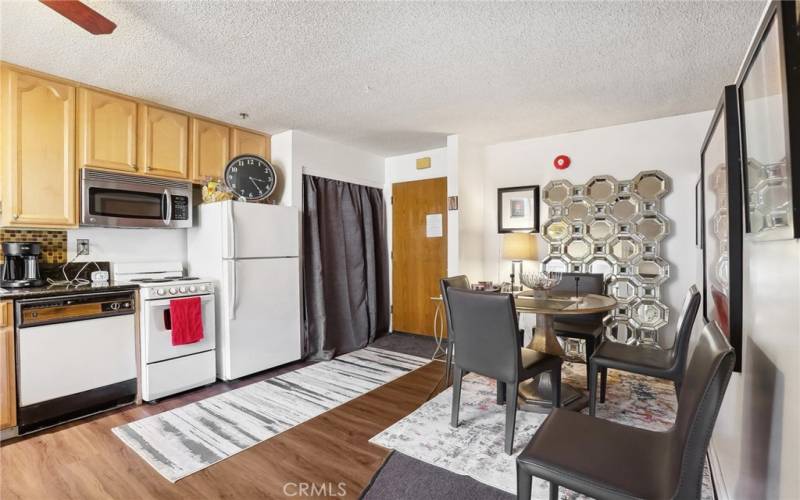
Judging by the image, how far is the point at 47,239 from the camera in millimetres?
2822

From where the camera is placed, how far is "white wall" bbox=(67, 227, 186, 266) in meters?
3.03

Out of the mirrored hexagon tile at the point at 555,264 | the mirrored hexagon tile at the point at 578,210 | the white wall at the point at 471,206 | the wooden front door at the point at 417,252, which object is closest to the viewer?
the mirrored hexagon tile at the point at 578,210

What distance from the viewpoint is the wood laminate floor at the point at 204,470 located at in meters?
1.81

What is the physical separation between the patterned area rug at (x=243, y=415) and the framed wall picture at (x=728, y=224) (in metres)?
2.31

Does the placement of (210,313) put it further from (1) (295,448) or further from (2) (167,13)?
(2) (167,13)

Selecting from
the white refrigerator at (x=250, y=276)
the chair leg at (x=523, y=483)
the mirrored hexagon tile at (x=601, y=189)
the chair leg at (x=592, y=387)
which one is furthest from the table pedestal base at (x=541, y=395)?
the white refrigerator at (x=250, y=276)

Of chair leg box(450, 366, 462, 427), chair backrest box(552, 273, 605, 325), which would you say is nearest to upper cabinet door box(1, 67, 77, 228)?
chair leg box(450, 366, 462, 427)

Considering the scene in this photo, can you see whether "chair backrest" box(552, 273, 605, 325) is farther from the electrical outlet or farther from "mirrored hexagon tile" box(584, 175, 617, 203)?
the electrical outlet

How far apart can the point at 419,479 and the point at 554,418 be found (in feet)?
2.58

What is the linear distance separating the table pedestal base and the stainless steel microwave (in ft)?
10.1

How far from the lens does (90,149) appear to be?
2.74 metres

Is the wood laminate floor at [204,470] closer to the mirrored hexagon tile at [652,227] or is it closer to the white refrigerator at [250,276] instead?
the white refrigerator at [250,276]

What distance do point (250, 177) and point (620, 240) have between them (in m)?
3.57

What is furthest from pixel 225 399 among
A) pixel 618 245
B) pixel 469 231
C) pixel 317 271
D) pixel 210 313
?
pixel 618 245
